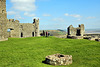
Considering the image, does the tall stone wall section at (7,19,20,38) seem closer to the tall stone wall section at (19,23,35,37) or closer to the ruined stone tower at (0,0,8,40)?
the tall stone wall section at (19,23,35,37)

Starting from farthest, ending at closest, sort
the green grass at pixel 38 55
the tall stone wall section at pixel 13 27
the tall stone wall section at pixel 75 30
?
the tall stone wall section at pixel 75 30
the tall stone wall section at pixel 13 27
the green grass at pixel 38 55

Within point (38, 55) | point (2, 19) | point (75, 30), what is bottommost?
point (38, 55)

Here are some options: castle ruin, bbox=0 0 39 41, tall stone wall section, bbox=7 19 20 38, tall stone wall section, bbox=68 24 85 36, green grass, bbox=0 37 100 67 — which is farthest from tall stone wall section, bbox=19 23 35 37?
green grass, bbox=0 37 100 67

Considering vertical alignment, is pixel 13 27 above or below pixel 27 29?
above

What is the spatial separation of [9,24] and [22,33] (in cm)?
573

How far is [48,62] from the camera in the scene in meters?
8.36

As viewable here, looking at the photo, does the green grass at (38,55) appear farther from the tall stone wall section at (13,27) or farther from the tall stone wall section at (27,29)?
the tall stone wall section at (27,29)

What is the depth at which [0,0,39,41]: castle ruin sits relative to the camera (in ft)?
66.9

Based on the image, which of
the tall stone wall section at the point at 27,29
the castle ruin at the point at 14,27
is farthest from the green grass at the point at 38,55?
the tall stone wall section at the point at 27,29

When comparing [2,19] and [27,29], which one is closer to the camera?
[2,19]

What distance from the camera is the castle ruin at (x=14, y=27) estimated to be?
20406 millimetres

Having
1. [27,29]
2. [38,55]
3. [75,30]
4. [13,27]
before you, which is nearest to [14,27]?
[13,27]

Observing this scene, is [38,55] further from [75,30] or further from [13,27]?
[75,30]

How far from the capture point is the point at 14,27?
3272 cm
